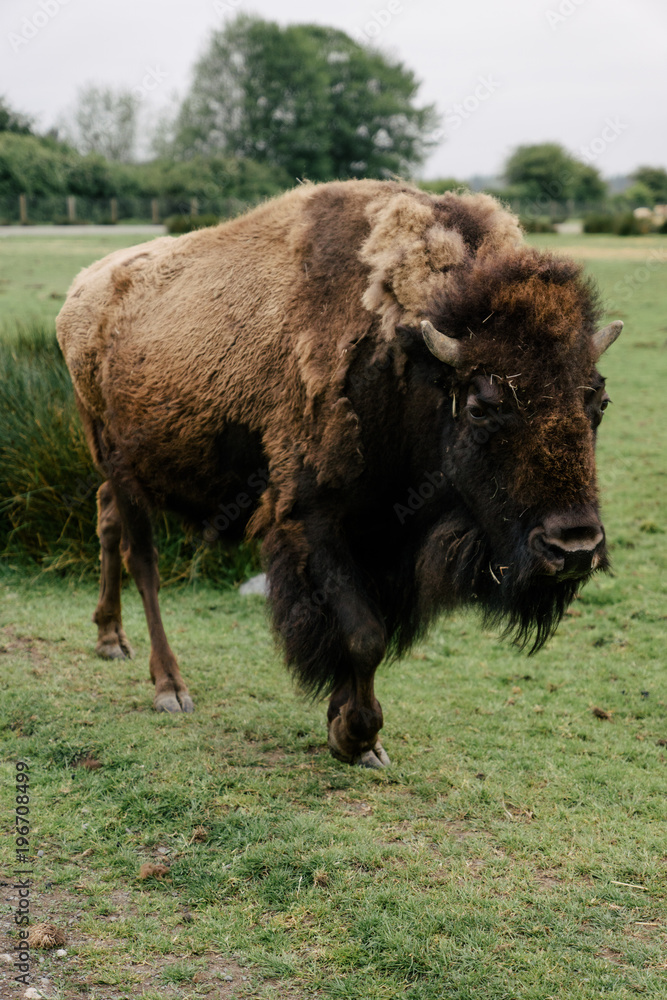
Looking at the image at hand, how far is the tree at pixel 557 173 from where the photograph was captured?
62281 millimetres

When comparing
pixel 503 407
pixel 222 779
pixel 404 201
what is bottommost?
pixel 222 779

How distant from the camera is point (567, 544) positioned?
3.21 metres

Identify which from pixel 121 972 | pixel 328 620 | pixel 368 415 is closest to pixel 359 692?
pixel 328 620

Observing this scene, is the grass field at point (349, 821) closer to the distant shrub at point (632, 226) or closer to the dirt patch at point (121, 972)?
the dirt patch at point (121, 972)

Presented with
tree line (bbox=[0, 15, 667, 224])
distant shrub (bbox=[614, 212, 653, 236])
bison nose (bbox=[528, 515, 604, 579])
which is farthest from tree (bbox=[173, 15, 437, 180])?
bison nose (bbox=[528, 515, 604, 579])

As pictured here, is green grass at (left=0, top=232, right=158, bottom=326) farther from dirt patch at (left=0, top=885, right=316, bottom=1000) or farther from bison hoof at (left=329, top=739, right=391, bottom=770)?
dirt patch at (left=0, top=885, right=316, bottom=1000)

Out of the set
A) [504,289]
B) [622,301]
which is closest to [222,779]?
[504,289]

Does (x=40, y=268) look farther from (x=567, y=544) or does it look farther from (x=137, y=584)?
(x=567, y=544)

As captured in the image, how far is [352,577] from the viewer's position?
4.02 meters

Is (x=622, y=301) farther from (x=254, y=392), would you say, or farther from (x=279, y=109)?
(x=279, y=109)

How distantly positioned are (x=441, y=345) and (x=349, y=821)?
6.53 ft

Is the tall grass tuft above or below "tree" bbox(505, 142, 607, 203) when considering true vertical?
below

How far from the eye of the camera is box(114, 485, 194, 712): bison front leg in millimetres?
4992

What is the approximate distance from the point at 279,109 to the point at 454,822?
146 feet
